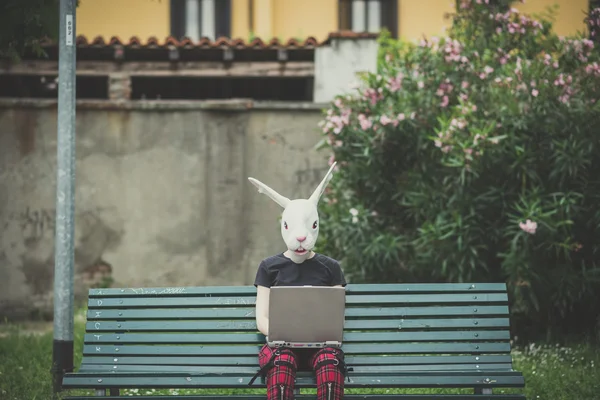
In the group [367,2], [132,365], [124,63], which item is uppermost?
[367,2]

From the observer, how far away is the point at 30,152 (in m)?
11.8

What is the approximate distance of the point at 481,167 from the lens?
28.6 ft

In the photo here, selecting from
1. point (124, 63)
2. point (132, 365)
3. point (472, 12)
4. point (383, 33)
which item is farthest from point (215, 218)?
point (132, 365)

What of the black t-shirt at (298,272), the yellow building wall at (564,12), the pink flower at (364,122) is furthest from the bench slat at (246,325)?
the yellow building wall at (564,12)

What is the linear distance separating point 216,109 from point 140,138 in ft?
3.66

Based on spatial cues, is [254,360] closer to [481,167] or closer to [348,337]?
[348,337]

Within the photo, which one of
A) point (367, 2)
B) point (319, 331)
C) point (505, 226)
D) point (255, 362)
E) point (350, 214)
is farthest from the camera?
point (367, 2)

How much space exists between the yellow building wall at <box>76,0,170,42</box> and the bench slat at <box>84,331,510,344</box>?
12016 mm

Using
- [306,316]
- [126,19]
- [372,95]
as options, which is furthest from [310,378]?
[126,19]

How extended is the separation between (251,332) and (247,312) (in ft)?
0.42

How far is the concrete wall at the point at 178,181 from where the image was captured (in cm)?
1180

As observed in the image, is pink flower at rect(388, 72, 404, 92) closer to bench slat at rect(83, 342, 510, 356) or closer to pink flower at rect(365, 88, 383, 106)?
pink flower at rect(365, 88, 383, 106)

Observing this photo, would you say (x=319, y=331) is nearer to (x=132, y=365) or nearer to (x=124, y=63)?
(x=132, y=365)

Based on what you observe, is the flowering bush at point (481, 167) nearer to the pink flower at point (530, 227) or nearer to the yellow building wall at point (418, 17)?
the pink flower at point (530, 227)
